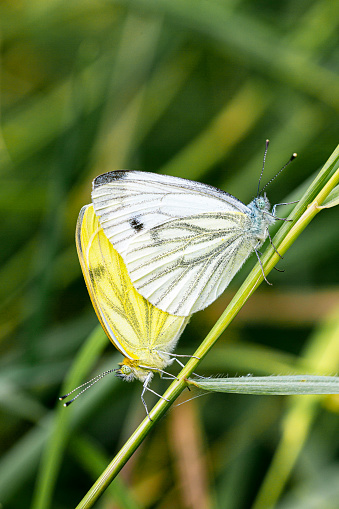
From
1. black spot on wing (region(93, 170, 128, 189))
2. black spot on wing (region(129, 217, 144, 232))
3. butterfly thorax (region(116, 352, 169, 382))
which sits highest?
black spot on wing (region(93, 170, 128, 189))

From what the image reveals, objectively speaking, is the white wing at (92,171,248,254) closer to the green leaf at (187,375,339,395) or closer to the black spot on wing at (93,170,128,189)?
the black spot on wing at (93,170,128,189)

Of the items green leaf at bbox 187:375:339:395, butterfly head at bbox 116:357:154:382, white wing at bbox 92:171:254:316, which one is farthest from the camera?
white wing at bbox 92:171:254:316

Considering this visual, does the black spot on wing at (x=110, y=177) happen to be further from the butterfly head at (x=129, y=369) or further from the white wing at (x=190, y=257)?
the butterfly head at (x=129, y=369)

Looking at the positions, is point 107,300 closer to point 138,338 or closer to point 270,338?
point 138,338

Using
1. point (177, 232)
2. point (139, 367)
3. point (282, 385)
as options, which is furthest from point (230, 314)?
point (177, 232)

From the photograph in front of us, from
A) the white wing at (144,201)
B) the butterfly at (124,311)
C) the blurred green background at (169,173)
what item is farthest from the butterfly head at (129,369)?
the white wing at (144,201)

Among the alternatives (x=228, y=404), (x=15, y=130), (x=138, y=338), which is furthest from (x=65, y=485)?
(x=15, y=130)

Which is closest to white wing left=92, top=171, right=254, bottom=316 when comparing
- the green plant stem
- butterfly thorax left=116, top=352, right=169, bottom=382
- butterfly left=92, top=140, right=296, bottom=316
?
butterfly left=92, top=140, right=296, bottom=316
